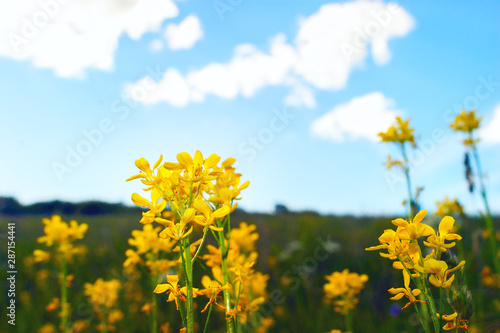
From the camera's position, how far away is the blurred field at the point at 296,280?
4863 millimetres

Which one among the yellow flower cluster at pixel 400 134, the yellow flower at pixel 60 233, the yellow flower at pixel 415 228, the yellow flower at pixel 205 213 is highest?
the yellow flower cluster at pixel 400 134

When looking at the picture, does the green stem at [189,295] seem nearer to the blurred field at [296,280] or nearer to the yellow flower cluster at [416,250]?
the yellow flower cluster at [416,250]

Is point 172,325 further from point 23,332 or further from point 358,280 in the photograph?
point 358,280

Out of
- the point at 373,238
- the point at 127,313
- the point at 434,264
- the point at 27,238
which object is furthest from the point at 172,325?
the point at 27,238

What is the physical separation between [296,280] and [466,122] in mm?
3584

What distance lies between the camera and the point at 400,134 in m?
3.20

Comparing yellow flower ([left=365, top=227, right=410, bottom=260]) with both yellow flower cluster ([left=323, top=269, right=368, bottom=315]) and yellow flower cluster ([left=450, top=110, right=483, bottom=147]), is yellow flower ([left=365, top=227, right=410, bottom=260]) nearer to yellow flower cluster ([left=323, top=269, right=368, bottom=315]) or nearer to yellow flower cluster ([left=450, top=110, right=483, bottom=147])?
yellow flower cluster ([left=323, top=269, right=368, bottom=315])

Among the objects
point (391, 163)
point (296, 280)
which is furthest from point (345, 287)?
point (296, 280)

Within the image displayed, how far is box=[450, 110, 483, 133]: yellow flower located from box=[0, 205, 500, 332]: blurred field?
1.14 meters

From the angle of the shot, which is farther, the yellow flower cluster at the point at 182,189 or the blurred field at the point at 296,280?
the blurred field at the point at 296,280

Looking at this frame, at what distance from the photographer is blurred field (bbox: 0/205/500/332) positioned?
4.86 metres

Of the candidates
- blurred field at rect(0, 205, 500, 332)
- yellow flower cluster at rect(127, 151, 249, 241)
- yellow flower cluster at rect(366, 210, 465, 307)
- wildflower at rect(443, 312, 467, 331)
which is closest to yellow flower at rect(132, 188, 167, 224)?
yellow flower cluster at rect(127, 151, 249, 241)

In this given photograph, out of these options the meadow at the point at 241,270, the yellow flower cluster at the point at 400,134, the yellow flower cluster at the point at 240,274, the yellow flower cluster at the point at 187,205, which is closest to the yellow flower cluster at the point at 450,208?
the meadow at the point at 241,270

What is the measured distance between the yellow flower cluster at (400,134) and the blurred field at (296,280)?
1.24 meters
